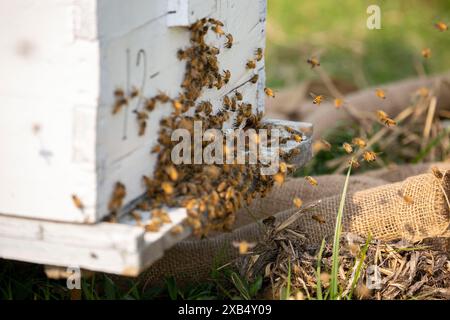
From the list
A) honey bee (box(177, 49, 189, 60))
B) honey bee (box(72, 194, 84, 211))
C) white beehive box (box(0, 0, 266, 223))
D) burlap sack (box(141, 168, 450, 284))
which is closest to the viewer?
white beehive box (box(0, 0, 266, 223))

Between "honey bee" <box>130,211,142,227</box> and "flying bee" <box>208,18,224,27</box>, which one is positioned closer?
"honey bee" <box>130,211,142,227</box>

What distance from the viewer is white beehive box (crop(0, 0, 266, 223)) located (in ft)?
9.04

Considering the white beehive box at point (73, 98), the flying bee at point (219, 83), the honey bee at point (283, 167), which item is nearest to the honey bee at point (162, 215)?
the white beehive box at point (73, 98)

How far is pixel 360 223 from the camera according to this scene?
3836mm

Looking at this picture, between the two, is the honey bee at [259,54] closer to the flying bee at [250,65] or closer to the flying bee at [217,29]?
the flying bee at [250,65]

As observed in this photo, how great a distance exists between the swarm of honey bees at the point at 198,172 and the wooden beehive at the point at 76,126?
0.18 feet

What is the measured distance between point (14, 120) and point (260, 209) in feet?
6.00

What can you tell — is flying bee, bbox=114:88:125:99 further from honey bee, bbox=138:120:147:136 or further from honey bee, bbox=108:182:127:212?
honey bee, bbox=108:182:127:212

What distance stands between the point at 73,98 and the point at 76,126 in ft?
0.35

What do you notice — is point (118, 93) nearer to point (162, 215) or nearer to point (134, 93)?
point (134, 93)

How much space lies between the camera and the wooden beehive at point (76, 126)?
2.77 metres

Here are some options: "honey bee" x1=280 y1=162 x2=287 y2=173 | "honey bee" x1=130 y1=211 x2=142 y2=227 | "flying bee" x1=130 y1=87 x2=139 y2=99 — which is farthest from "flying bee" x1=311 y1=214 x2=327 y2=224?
"flying bee" x1=130 y1=87 x2=139 y2=99

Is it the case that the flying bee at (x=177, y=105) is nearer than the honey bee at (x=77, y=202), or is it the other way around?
the honey bee at (x=77, y=202)

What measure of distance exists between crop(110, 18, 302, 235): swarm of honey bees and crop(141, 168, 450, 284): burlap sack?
433 mm
